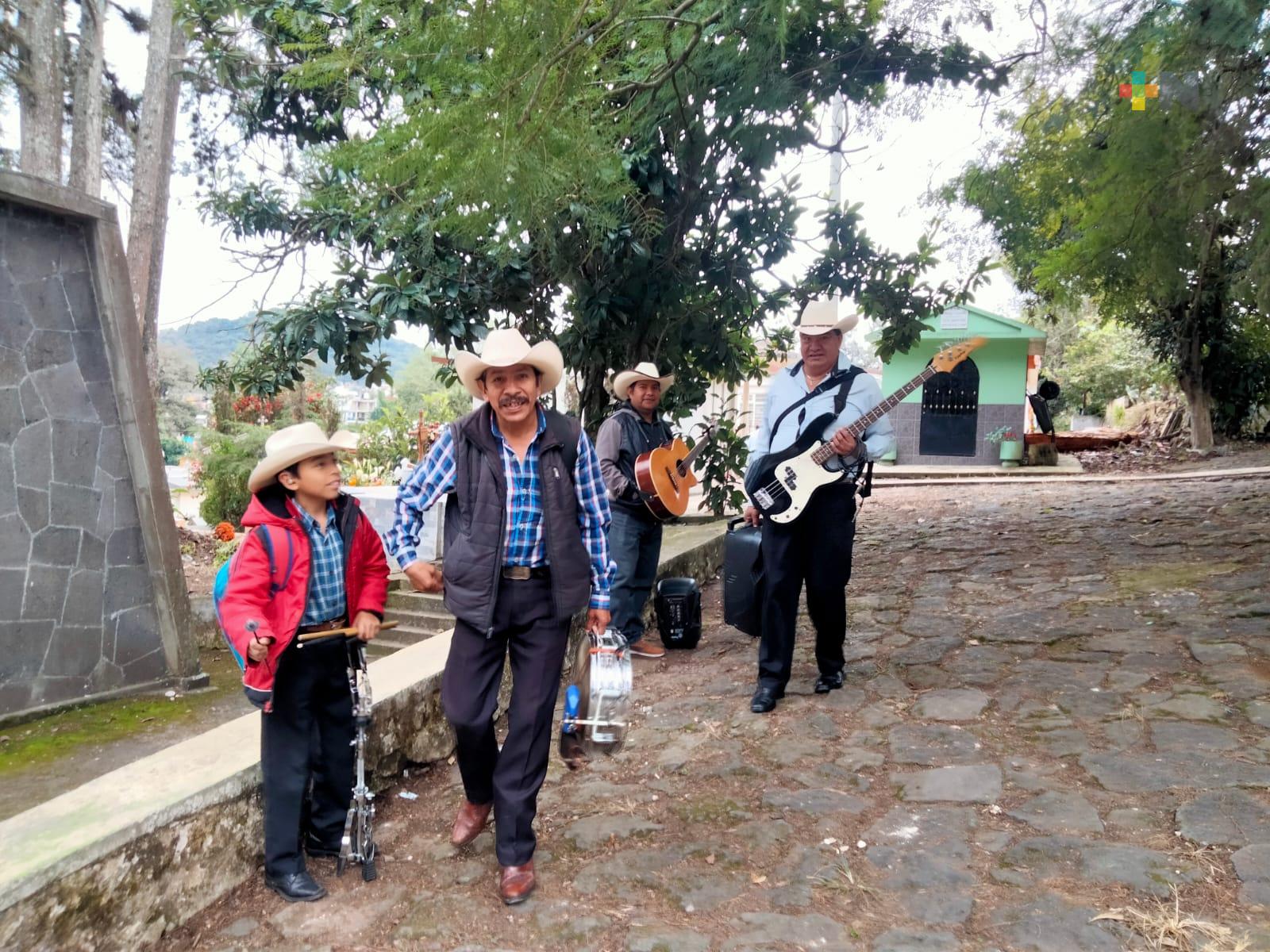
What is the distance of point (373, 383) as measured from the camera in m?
7.70

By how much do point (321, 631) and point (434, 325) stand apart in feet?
15.3

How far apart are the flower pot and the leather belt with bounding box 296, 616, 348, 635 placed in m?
18.0

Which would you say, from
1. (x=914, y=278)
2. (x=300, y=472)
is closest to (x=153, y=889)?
(x=300, y=472)

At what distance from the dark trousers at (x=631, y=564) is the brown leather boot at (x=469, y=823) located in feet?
7.59

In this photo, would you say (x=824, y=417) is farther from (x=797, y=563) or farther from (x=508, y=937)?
(x=508, y=937)

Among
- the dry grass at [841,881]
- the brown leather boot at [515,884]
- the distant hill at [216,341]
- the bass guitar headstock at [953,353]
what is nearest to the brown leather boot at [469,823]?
the brown leather boot at [515,884]

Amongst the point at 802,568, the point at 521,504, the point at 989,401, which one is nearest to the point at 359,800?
the point at 521,504

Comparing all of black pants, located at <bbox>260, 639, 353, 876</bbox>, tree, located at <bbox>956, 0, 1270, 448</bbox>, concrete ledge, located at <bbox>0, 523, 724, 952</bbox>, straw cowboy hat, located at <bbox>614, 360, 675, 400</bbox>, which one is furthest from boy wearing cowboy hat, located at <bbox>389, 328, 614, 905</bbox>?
tree, located at <bbox>956, 0, 1270, 448</bbox>

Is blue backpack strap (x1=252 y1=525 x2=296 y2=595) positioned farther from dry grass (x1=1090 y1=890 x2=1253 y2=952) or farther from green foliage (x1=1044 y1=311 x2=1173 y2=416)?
green foliage (x1=1044 y1=311 x2=1173 y2=416)

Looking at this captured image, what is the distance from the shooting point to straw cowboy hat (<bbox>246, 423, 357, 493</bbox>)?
3.09 m

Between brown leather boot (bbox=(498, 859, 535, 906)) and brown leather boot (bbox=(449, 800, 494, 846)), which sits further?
brown leather boot (bbox=(449, 800, 494, 846))

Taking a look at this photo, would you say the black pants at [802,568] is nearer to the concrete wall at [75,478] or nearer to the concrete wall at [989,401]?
the concrete wall at [75,478]

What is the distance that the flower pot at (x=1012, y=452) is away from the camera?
1919 cm

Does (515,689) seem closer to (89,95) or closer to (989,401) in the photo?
(89,95)
